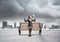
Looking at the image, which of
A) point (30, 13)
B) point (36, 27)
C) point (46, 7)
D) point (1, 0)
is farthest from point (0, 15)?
point (36, 27)

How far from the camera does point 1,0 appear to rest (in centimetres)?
722

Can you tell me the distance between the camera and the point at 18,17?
7.07m

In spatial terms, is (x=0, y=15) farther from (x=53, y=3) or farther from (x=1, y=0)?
(x=53, y=3)

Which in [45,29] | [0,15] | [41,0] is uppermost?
[41,0]

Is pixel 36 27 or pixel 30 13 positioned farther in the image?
pixel 30 13

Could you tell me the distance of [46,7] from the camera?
7121 mm

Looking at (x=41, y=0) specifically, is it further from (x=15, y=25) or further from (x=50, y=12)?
(x=15, y=25)

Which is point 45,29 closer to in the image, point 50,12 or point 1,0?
point 50,12

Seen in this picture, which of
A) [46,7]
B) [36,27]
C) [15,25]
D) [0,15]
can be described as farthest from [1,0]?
[36,27]

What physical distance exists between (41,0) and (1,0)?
1302mm

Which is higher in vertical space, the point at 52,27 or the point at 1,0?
the point at 1,0

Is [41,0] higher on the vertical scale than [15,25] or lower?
higher

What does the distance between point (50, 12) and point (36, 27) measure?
179 cm

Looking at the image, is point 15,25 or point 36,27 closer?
point 36,27
